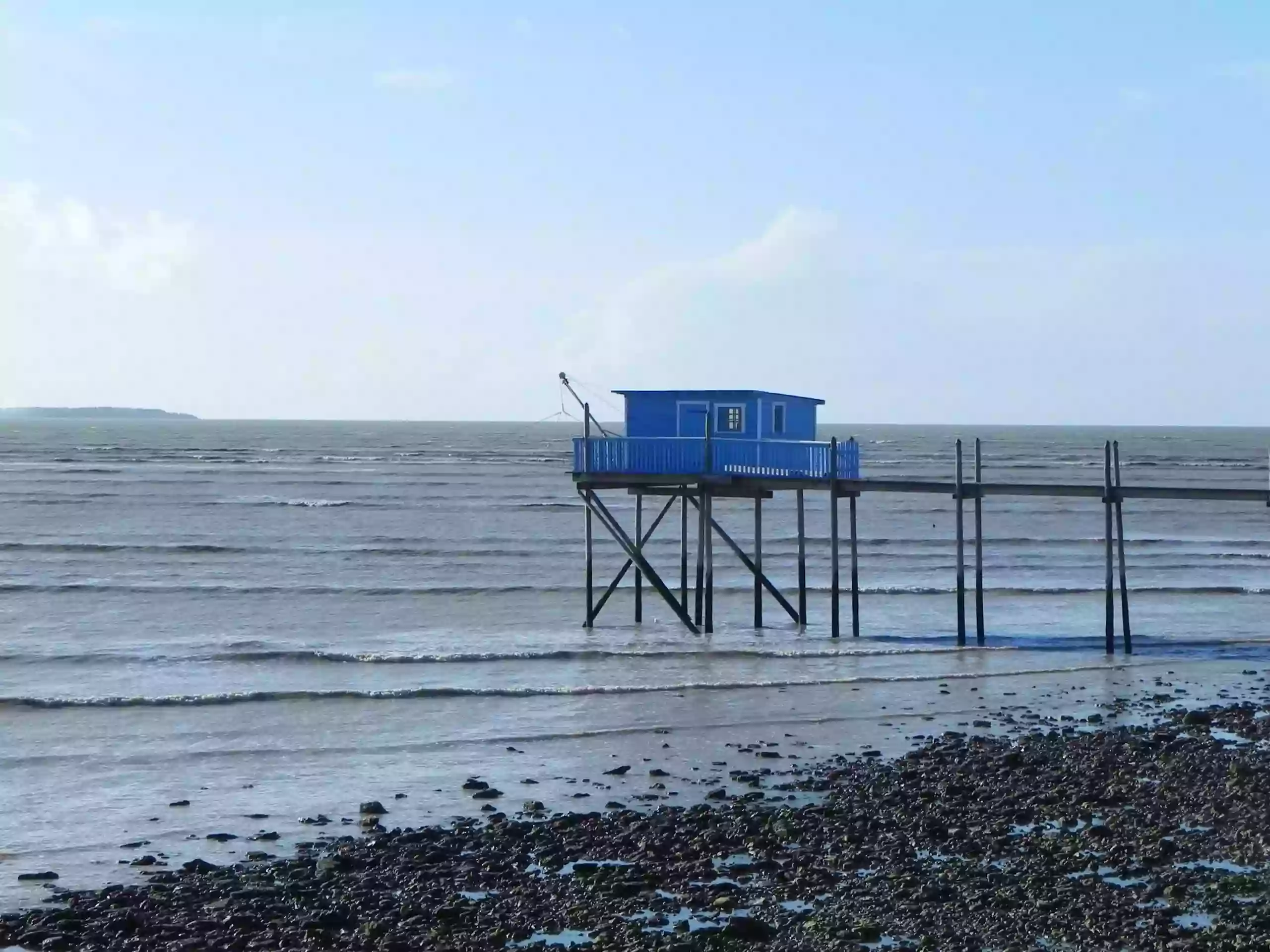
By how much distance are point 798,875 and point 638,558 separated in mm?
14892

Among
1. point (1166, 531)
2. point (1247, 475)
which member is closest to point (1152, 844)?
point (1166, 531)

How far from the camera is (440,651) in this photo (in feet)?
83.3

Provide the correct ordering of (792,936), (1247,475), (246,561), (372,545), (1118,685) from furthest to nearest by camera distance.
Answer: (1247,475), (372,545), (246,561), (1118,685), (792,936)

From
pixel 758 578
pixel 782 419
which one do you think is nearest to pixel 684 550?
pixel 758 578

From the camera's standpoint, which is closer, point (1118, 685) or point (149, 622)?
point (1118, 685)

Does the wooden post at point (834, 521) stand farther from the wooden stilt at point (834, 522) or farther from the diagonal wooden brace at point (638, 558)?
the diagonal wooden brace at point (638, 558)

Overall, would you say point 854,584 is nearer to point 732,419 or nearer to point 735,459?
point 735,459

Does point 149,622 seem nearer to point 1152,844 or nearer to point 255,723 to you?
point 255,723

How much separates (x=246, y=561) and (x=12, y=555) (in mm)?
6906

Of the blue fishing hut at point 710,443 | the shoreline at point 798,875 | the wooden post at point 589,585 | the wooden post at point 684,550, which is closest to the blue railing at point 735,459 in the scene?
the blue fishing hut at point 710,443

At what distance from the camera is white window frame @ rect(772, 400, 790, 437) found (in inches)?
1014

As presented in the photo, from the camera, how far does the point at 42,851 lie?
13.4 meters

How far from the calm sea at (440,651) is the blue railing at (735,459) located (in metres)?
3.08

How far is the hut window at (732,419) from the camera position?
25297mm
